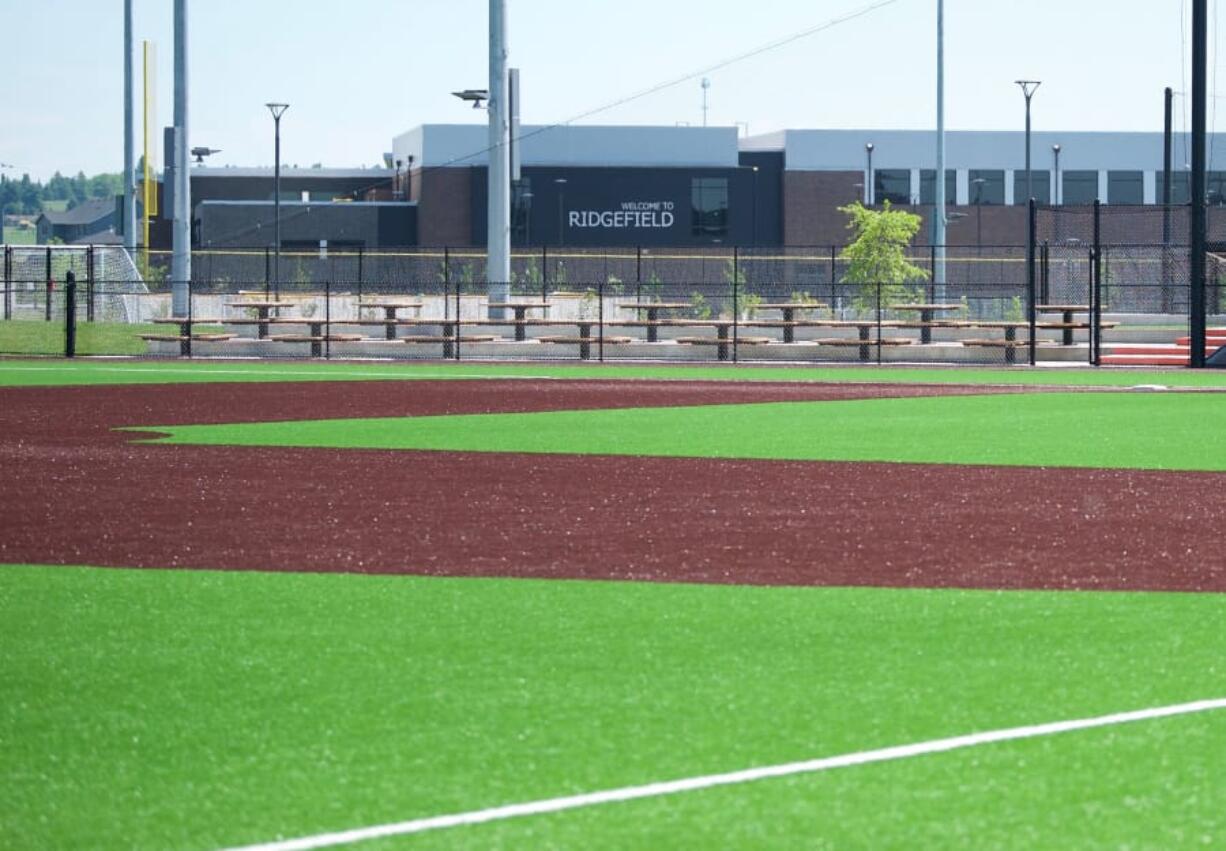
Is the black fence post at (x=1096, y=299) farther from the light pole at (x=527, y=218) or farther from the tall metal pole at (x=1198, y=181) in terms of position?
the light pole at (x=527, y=218)

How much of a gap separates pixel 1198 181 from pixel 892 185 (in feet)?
202

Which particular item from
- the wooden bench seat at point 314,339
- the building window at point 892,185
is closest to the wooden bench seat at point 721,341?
the wooden bench seat at point 314,339

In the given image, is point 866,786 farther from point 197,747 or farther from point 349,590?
point 349,590

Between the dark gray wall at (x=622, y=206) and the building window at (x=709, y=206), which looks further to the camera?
the building window at (x=709, y=206)

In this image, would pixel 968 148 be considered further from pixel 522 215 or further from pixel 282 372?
pixel 282 372

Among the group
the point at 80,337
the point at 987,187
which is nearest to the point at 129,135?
the point at 80,337

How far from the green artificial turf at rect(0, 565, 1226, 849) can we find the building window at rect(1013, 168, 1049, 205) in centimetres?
9180

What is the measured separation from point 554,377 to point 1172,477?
18011mm

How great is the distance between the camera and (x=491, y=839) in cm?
529

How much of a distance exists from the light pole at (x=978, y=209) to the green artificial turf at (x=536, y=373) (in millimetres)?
57308

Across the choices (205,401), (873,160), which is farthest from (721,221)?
(205,401)

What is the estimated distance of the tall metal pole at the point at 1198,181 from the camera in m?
35.4

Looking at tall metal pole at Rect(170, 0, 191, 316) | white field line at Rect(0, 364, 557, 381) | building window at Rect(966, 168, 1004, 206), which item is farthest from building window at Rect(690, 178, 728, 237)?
white field line at Rect(0, 364, 557, 381)

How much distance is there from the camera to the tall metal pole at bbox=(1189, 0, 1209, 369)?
35.4 meters
